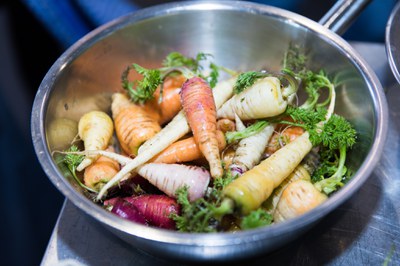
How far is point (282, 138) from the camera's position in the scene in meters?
1.14

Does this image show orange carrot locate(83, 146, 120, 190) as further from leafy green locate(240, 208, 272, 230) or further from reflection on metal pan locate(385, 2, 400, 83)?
reflection on metal pan locate(385, 2, 400, 83)

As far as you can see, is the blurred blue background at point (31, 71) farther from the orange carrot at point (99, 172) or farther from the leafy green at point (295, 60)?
the orange carrot at point (99, 172)

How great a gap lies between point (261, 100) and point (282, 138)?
5.2 inches

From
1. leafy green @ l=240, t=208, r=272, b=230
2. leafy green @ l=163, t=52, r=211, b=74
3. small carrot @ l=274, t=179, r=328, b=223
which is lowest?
small carrot @ l=274, t=179, r=328, b=223

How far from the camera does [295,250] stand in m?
1.04

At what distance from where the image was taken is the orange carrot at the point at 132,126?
115 centimetres

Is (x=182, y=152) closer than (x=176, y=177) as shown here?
No

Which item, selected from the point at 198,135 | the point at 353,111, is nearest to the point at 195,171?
the point at 198,135

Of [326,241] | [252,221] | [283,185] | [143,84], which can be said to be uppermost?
[143,84]

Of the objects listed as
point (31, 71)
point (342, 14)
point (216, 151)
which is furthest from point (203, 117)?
point (31, 71)

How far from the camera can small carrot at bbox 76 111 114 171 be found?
1141 millimetres

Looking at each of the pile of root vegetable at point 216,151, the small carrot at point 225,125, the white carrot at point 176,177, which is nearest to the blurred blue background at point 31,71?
the pile of root vegetable at point 216,151

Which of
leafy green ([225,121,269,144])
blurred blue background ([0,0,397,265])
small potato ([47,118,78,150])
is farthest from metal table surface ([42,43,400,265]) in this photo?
blurred blue background ([0,0,397,265])

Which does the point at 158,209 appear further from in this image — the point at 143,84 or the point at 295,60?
the point at 295,60
